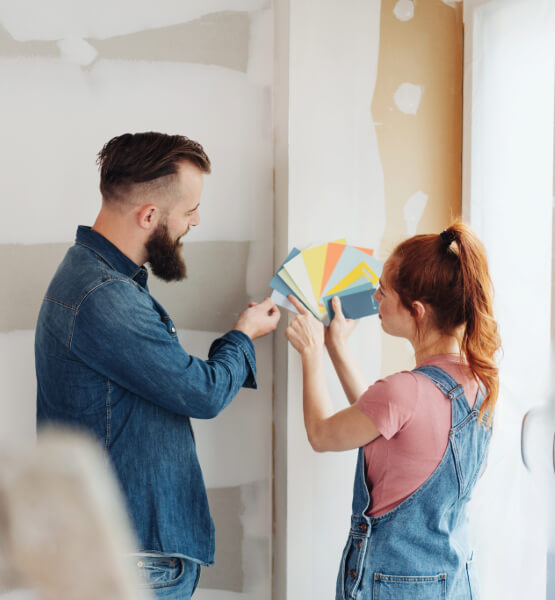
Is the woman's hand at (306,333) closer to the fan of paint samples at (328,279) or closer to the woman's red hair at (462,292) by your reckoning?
the fan of paint samples at (328,279)

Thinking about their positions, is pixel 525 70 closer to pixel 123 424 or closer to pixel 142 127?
pixel 142 127

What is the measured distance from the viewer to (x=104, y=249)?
4.00 feet

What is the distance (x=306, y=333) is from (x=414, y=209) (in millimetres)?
546

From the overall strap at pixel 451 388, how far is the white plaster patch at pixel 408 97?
85cm

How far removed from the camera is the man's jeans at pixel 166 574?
1184 mm

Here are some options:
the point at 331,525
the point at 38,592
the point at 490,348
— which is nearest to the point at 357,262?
the point at 490,348

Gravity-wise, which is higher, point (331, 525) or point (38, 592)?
point (38, 592)

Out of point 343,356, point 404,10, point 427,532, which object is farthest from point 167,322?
point 404,10

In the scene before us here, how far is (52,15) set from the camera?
137 centimetres

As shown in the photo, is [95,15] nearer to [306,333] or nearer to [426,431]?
[306,333]

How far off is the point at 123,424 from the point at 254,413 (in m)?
0.53

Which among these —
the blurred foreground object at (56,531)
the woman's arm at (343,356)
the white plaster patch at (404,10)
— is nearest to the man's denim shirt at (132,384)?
the woman's arm at (343,356)

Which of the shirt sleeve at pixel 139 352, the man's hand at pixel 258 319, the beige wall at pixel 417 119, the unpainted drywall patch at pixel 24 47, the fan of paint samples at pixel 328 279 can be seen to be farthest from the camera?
the beige wall at pixel 417 119

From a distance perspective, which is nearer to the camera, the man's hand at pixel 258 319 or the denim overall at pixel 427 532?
the denim overall at pixel 427 532
